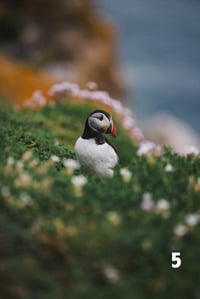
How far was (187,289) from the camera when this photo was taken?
13.3 ft

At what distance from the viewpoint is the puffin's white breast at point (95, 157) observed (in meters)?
6.55

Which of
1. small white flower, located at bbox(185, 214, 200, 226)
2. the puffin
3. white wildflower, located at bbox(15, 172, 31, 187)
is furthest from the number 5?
the puffin

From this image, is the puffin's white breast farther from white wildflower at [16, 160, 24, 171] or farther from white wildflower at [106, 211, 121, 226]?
white wildflower at [106, 211, 121, 226]

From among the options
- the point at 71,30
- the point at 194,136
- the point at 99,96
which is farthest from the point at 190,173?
the point at 71,30

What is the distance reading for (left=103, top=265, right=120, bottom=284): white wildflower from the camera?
411 cm

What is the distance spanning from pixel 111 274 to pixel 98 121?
2672 millimetres

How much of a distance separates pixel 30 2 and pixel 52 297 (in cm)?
2631

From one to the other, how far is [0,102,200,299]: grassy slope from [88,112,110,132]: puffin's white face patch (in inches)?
52.5

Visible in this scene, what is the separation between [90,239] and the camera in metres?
4.25

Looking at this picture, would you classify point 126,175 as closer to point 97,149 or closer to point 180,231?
point 180,231

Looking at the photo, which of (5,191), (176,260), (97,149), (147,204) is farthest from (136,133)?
(176,260)

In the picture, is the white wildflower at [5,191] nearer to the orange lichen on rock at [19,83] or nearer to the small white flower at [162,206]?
Answer: the small white flower at [162,206]

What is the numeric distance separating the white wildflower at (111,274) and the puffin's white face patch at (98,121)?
A: 2.59 meters

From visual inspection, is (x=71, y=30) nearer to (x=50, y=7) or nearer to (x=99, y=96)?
(x=50, y=7)
